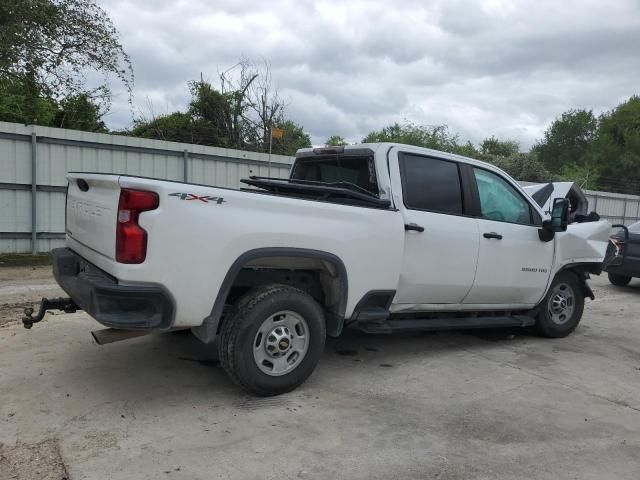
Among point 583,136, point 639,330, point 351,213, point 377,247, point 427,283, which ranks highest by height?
point 583,136

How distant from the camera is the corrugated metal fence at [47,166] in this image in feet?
32.7

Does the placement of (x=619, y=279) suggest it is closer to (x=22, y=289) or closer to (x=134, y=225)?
(x=134, y=225)

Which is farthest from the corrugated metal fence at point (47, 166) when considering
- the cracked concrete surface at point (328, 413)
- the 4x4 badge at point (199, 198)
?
the 4x4 badge at point (199, 198)

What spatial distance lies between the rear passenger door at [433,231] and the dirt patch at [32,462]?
2814mm

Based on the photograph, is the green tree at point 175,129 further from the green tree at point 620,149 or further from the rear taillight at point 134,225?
the green tree at point 620,149

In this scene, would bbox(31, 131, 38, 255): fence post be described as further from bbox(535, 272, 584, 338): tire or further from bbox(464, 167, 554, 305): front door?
bbox(535, 272, 584, 338): tire

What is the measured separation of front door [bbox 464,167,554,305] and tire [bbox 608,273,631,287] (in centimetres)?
566

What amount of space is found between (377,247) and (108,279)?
6.63 ft

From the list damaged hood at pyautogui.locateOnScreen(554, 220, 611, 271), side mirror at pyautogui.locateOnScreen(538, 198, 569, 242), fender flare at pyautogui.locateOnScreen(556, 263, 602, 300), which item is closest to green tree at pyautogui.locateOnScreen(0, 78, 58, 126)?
side mirror at pyautogui.locateOnScreen(538, 198, 569, 242)

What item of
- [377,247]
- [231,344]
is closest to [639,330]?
[377,247]

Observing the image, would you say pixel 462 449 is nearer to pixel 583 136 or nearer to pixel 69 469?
pixel 69 469

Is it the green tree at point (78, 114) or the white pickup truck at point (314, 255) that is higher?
the green tree at point (78, 114)

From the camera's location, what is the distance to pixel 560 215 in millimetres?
5531

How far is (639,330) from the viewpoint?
6953 millimetres
